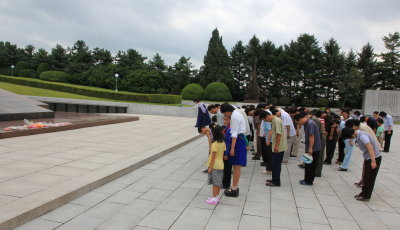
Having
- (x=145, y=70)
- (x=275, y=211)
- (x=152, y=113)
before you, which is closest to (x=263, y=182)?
(x=275, y=211)

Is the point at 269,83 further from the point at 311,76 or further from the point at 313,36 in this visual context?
the point at 313,36

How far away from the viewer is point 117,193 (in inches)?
175

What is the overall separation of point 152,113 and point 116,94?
5.34m

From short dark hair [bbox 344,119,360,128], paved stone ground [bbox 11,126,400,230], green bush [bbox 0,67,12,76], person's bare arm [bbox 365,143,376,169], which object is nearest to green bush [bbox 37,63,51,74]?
green bush [bbox 0,67,12,76]

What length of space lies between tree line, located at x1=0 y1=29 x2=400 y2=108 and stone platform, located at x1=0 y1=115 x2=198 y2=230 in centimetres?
2592

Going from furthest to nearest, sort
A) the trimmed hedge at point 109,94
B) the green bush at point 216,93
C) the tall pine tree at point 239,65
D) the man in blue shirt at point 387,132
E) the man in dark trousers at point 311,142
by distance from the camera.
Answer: the tall pine tree at point 239,65, the green bush at point 216,93, the trimmed hedge at point 109,94, the man in blue shirt at point 387,132, the man in dark trousers at point 311,142

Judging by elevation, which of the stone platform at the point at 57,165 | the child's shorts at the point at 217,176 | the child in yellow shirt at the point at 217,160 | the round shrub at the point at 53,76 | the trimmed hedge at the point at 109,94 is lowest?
the stone platform at the point at 57,165

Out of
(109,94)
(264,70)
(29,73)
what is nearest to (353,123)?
(109,94)

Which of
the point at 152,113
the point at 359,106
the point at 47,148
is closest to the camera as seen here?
the point at 47,148

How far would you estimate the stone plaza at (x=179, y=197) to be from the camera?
11.5ft

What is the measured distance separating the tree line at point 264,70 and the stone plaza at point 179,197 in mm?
27815

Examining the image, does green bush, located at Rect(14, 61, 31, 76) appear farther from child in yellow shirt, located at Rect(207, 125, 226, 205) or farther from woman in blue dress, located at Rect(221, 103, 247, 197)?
child in yellow shirt, located at Rect(207, 125, 226, 205)

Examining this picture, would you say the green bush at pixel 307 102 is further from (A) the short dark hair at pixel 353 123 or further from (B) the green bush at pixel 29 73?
(B) the green bush at pixel 29 73

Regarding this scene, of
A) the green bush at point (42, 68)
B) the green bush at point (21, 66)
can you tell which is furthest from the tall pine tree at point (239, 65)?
the green bush at point (21, 66)
